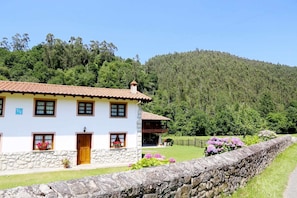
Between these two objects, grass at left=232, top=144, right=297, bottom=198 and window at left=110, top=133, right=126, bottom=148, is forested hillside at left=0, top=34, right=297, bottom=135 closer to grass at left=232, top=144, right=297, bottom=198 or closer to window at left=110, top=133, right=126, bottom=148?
window at left=110, top=133, right=126, bottom=148

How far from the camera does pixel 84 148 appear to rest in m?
17.7

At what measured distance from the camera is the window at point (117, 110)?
18598mm

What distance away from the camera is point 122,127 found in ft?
61.6

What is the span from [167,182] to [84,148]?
15.3 meters

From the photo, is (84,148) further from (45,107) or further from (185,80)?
(185,80)

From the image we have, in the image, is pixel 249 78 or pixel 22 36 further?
pixel 249 78

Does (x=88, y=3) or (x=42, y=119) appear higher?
(x=88, y=3)

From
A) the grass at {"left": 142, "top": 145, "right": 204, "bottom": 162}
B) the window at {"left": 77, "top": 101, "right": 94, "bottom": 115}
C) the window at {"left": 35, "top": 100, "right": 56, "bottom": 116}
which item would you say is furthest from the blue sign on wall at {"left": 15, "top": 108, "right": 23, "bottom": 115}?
the grass at {"left": 142, "top": 145, "right": 204, "bottom": 162}

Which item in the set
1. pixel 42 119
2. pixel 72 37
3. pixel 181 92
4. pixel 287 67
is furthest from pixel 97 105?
pixel 287 67

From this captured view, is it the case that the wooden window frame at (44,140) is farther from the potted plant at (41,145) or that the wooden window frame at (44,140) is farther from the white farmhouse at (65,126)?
the potted plant at (41,145)

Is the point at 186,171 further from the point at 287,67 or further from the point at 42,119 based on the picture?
the point at 287,67

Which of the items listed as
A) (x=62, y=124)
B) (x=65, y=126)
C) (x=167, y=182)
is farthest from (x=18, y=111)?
(x=167, y=182)

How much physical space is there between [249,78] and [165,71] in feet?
115

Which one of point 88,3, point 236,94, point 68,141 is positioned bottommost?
point 68,141
